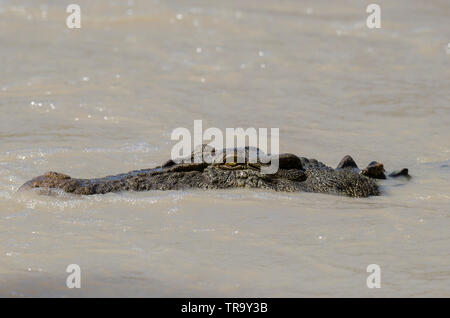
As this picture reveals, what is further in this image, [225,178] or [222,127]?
[222,127]

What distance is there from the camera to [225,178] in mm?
6836

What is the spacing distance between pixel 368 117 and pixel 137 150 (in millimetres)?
3181

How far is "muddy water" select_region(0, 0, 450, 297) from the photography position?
5.41 metres

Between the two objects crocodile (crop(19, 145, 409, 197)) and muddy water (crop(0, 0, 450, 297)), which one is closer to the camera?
muddy water (crop(0, 0, 450, 297))

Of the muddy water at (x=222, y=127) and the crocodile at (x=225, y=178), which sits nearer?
the muddy water at (x=222, y=127)

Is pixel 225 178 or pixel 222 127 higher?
pixel 222 127

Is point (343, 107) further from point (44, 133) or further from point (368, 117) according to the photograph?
point (44, 133)

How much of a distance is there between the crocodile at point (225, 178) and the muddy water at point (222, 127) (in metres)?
0.11

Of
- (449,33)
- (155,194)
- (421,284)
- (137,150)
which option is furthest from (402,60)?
(421,284)

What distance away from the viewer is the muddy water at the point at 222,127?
5414 millimetres

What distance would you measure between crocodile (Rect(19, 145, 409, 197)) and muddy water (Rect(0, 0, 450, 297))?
11 cm

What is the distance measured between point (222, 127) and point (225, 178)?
3014 mm

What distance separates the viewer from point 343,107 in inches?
425

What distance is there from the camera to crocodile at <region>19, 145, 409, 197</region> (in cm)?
670
